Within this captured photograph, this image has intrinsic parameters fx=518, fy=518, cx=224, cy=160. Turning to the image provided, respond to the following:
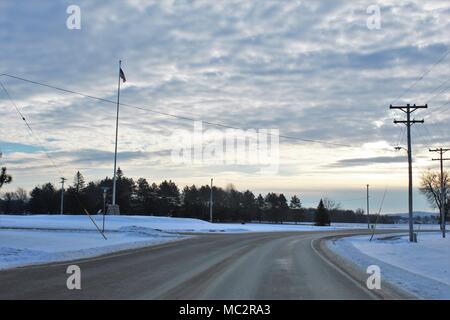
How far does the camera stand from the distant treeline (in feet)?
438

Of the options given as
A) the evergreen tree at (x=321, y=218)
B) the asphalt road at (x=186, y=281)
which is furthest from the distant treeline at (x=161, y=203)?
the asphalt road at (x=186, y=281)

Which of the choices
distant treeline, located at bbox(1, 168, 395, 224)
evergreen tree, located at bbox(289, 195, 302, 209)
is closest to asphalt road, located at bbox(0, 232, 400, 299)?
distant treeline, located at bbox(1, 168, 395, 224)

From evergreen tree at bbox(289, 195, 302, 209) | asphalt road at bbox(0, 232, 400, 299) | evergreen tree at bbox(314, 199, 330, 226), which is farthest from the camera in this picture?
evergreen tree at bbox(289, 195, 302, 209)

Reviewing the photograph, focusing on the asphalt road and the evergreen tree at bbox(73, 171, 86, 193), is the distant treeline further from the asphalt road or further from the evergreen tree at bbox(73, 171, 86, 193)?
the asphalt road

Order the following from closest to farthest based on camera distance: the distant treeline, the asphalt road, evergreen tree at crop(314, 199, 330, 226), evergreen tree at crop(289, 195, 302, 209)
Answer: the asphalt road < evergreen tree at crop(314, 199, 330, 226) < the distant treeline < evergreen tree at crop(289, 195, 302, 209)

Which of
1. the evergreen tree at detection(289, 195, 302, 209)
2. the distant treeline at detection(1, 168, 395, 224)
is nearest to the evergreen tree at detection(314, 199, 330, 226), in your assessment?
the distant treeline at detection(1, 168, 395, 224)

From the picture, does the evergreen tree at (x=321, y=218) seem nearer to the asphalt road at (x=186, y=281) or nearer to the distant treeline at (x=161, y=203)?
the distant treeline at (x=161, y=203)

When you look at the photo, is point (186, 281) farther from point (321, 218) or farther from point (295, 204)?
point (295, 204)

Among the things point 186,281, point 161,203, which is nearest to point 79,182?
point 161,203

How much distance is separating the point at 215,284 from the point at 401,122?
3175 cm

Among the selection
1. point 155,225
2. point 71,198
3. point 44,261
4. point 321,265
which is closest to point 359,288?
point 321,265

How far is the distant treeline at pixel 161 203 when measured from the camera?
438 feet

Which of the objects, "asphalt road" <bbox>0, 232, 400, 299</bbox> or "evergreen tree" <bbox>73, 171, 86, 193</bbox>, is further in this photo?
"evergreen tree" <bbox>73, 171, 86, 193</bbox>
